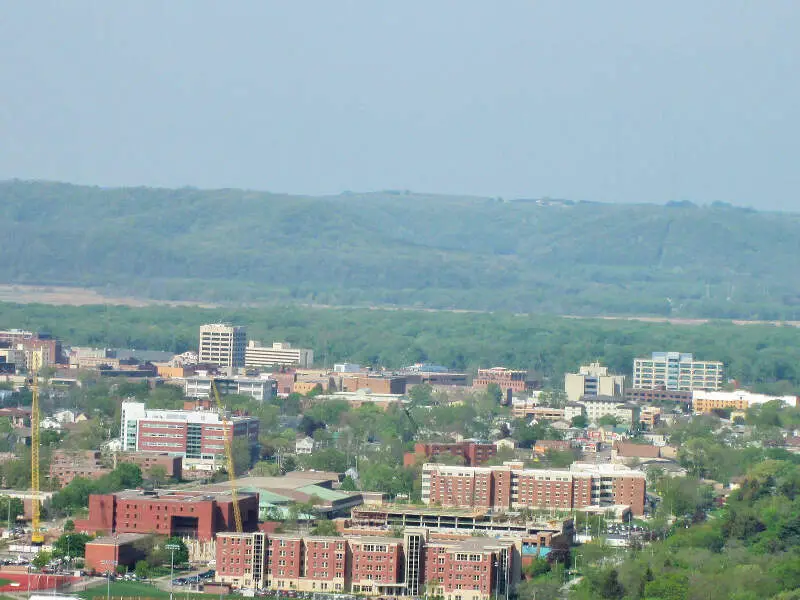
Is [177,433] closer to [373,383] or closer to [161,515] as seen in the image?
[161,515]

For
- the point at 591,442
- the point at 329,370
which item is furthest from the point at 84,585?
the point at 329,370

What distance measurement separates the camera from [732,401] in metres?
91.1

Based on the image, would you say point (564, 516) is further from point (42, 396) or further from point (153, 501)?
point (42, 396)

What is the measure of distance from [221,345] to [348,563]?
65013 mm

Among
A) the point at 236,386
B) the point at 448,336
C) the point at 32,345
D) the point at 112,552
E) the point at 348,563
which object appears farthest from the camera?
the point at 448,336

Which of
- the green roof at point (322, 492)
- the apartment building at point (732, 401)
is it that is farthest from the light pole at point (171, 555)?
the apartment building at point (732, 401)

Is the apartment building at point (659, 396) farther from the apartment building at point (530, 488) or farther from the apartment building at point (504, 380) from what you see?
the apartment building at point (530, 488)

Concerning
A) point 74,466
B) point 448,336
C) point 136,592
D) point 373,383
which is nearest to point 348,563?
point 136,592

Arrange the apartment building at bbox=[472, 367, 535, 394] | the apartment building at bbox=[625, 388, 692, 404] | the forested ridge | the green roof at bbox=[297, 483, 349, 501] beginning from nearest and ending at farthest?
the green roof at bbox=[297, 483, 349, 501], the apartment building at bbox=[625, 388, 692, 404], the apartment building at bbox=[472, 367, 535, 394], the forested ridge

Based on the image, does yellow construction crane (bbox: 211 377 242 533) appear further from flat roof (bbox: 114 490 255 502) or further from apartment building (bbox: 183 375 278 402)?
apartment building (bbox: 183 375 278 402)

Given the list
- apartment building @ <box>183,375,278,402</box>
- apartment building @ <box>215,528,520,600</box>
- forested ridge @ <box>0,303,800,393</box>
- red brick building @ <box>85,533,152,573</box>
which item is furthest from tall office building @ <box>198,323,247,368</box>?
apartment building @ <box>215,528,520,600</box>

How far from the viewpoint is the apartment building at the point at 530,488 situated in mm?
56344

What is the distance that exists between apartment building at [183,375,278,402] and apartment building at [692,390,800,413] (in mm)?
16865

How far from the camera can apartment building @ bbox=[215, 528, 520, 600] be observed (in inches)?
1709
